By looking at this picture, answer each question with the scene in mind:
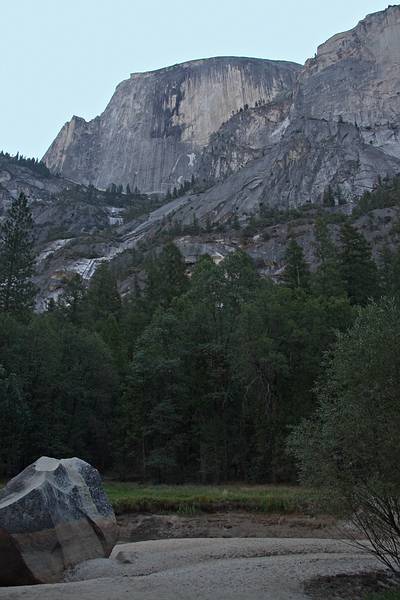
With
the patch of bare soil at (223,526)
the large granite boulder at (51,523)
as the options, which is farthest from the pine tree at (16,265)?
the large granite boulder at (51,523)

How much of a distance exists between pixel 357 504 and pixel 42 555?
29.7 ft

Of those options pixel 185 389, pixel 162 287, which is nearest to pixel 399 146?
pixel 162 287

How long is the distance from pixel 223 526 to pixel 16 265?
44.0 metres

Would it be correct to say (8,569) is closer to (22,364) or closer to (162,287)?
(22,364)

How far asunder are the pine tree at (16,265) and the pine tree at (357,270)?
33674 millimetres

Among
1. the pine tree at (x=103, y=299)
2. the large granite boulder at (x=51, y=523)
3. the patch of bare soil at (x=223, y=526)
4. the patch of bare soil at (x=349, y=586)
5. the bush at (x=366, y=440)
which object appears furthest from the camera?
the pine tree at (x=103, y=299)

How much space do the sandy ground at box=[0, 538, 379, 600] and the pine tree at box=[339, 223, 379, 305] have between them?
4236 centimetres

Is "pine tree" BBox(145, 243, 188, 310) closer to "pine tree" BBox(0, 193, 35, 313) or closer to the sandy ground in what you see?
"pine tree" BBox(0, 193, 35, 313)

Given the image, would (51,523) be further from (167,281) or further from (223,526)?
(167,281)

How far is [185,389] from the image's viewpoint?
46562mm

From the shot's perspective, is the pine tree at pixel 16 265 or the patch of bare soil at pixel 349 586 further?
the pine tree at pixel 16 265

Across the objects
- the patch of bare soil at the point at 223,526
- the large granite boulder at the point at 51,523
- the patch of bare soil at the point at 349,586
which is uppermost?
the large granite boulder at the point at 51,523

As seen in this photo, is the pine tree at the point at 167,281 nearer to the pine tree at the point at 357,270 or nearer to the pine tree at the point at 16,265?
the pine tree at the point at 16,265

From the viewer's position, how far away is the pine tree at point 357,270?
208ft
